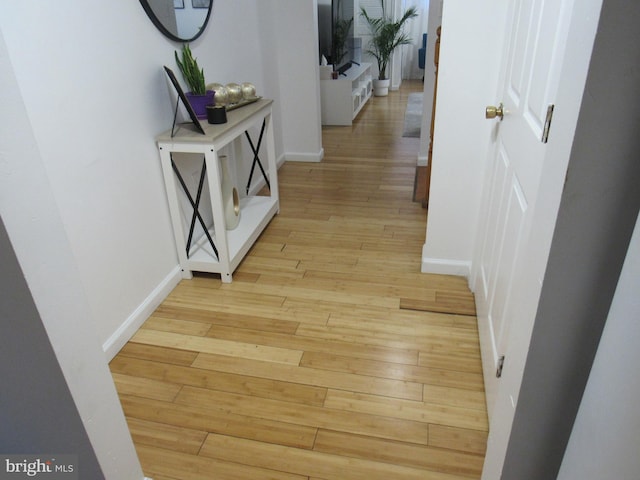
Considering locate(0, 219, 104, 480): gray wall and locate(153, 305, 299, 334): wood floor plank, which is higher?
locate(0, 219, 104, 480): gray wall

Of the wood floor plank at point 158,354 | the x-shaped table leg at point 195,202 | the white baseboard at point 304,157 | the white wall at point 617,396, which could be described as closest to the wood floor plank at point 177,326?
the wood floor plank at point 158,354

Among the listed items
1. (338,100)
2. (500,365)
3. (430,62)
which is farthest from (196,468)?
(338,100)

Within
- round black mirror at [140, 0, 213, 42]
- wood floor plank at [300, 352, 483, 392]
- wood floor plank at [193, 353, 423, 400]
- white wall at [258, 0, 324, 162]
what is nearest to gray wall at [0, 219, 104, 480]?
wood floor plank at [193, 353, 423, 400]

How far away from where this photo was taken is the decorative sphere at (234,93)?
7.81 ft

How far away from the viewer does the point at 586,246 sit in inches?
29.4

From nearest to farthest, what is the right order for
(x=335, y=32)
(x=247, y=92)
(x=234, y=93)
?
(x=234, y=93) < (x=247, y=92) < (x=335, y=32)

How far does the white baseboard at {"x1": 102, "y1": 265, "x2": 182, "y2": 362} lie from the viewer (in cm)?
182

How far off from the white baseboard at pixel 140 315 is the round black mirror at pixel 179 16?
108 cm

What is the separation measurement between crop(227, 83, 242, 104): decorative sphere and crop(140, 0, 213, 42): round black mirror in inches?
11.1

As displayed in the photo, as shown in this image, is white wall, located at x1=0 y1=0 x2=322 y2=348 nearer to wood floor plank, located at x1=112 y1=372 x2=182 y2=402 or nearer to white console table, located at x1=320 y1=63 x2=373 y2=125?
wood floor plank, located at x1=112 y1=372 x2=182 y2=402

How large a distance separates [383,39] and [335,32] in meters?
1.90

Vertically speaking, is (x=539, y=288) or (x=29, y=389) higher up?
(x=539, y=288)

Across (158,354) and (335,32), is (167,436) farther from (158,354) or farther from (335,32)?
(335,32)

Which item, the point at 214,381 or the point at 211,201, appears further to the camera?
the point at 211,201
